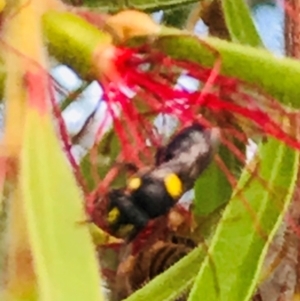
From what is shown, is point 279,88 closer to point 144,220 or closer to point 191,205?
point 144,220

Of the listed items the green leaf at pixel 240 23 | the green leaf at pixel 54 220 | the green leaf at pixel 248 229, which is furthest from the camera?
the green leaf at pixel 240 23

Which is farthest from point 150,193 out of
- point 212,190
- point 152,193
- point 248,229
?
point 212,190

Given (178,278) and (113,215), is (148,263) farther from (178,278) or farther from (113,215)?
(113,215)

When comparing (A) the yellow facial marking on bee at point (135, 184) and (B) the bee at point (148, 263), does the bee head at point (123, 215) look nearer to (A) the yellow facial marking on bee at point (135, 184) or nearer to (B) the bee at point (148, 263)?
(A) the yellow facial marking on bee at point (135, 184)

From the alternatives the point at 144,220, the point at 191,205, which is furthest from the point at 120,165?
the point at 191,205

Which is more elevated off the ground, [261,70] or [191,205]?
[261,70]

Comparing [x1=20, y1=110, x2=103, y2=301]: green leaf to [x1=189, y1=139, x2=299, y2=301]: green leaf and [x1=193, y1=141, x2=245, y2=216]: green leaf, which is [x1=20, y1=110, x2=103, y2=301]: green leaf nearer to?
[x1=189, y1=139, x2=299, y2=301]: green leaf

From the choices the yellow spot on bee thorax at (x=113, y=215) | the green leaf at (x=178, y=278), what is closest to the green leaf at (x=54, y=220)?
the yellow spot on bee thorax at (x=113, y=215)
